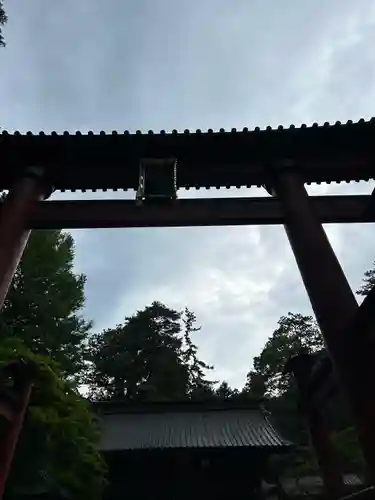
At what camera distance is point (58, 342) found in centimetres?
1638

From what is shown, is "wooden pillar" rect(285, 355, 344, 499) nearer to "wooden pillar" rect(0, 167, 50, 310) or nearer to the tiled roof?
"wooden pillar" rect(0, 167, 50, 310)

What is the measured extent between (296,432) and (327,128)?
26.2 meters

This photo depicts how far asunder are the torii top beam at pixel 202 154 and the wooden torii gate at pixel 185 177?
0.4 inches

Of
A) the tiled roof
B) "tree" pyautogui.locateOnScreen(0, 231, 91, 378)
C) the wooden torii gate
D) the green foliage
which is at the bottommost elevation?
the green foliage

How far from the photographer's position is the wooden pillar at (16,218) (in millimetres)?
4207

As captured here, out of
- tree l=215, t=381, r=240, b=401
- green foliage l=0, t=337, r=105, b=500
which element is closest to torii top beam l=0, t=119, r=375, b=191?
green foliage l=0, t=337, r=105, b=500

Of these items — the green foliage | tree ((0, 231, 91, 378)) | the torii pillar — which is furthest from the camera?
tree ((0, 231, 91, 378))

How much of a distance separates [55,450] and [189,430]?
6891 mm

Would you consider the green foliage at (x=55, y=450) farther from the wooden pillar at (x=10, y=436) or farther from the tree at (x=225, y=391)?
the tree at (x=225, y=391)

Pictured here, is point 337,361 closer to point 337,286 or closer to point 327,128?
point 337,286

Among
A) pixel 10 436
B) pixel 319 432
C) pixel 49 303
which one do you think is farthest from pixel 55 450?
pixel 49 303

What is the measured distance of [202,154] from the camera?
5.32 meters

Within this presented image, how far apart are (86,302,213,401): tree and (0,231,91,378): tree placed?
54.6 ft

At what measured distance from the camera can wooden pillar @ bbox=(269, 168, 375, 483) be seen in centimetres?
312
